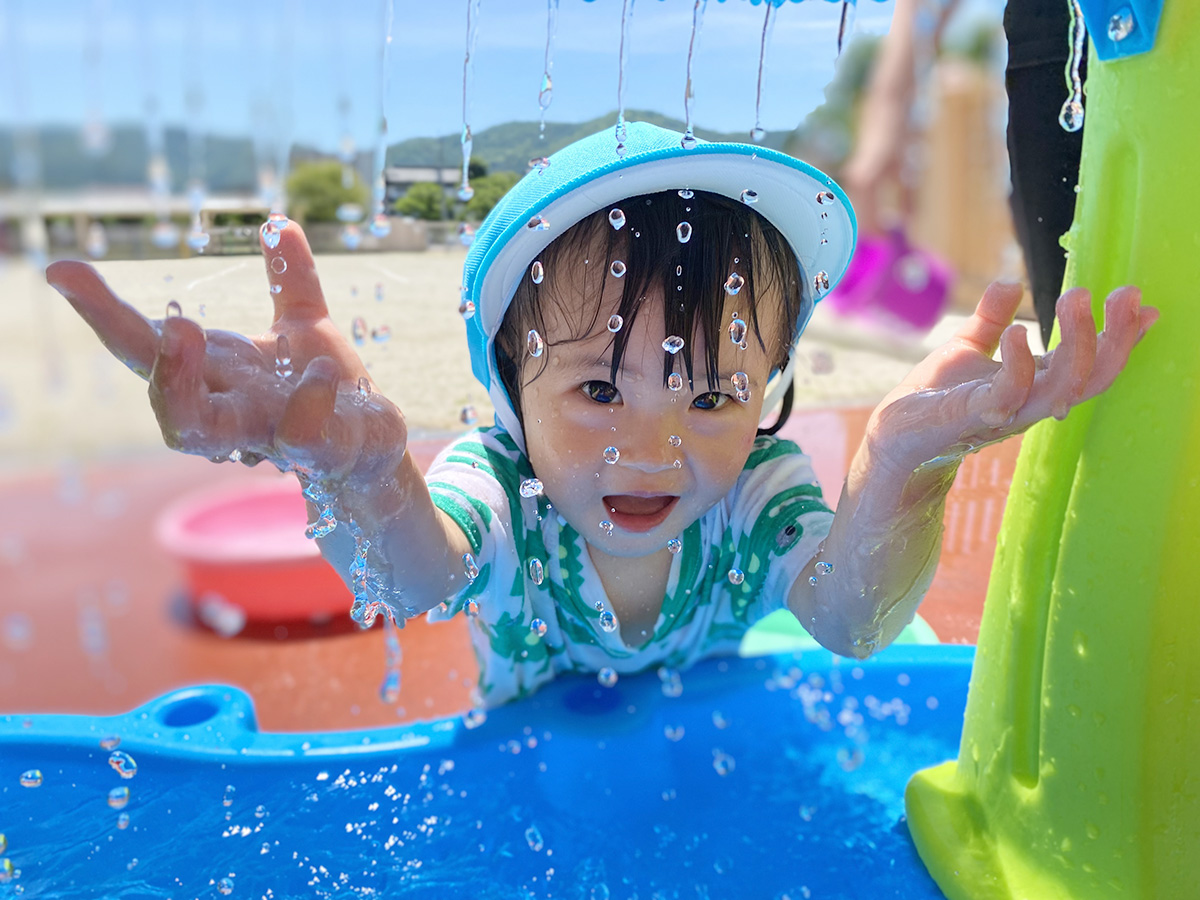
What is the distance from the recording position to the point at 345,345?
98cm

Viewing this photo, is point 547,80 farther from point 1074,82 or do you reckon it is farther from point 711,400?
point 1074,82

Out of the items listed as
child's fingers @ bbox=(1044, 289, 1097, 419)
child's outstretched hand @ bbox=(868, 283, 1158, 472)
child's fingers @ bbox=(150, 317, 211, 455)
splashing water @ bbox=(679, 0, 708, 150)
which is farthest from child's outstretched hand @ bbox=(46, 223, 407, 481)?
splashing water @ bbox=(679, 0, 708, 150)

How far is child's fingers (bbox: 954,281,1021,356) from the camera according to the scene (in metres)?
1.10

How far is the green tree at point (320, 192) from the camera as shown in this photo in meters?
1.65

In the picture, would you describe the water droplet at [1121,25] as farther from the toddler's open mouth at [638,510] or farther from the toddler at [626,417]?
the toddler's open mouth at [638,510]

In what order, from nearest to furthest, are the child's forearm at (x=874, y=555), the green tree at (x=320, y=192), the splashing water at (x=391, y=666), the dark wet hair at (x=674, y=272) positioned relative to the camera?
1. the child's forearm at (x=874, y=555)
2. the dark wet hair at (x=674, y=272)
3. the green tree at (x=320, y=192)
4. the splashing water at (x=391, y=666)

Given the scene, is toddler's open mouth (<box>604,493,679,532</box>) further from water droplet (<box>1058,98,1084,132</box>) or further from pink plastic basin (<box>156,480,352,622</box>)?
pink plastic basin (<box>156,480,352,622</box>)

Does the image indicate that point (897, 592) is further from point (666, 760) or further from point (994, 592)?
point (666, 760)

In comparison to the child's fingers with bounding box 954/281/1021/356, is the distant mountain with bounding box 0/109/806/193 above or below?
above

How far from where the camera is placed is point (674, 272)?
1.19m

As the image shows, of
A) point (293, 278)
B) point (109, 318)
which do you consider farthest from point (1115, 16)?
point (109, 318)

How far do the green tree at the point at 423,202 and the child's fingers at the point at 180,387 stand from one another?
86 centimetres

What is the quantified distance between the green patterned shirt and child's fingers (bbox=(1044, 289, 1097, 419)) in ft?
1.64

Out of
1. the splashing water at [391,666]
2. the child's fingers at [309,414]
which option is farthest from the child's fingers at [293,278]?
the splashing water at [391,666]
